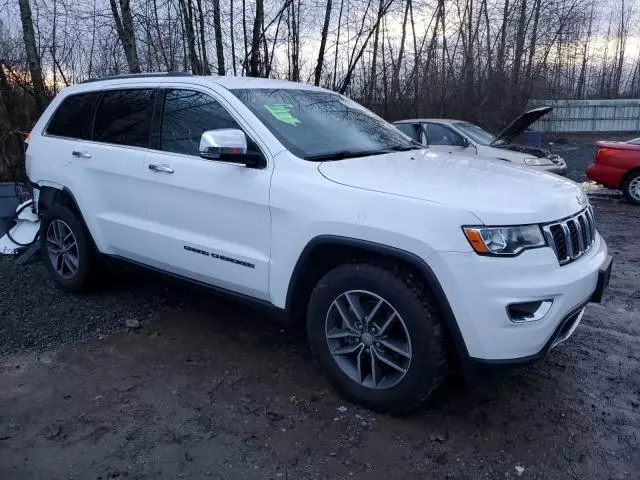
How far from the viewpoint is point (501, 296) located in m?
2.60

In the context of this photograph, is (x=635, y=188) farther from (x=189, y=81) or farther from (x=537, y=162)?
(x=189, y=81)

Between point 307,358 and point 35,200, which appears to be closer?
point 307,358

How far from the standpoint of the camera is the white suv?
2676mm

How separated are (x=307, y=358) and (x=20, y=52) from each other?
894cm

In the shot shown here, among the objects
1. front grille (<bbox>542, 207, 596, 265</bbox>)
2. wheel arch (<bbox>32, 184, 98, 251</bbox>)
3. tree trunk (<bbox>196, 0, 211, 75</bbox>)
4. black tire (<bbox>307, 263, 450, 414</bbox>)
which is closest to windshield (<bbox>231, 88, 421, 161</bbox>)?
black tire (<bbox>307, 263, 450, 414</bbox>)

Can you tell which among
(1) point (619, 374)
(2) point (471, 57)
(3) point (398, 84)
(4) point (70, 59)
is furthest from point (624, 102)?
(1) point (619, 374)

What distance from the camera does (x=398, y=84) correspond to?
58.4 ft

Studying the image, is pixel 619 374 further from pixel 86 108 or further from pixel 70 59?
pixel 70 59

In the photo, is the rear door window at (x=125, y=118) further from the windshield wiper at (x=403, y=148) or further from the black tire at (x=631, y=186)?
the black tire at (x=631, y=186)

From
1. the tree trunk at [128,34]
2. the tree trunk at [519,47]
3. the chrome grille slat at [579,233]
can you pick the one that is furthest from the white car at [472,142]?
the tree trunk at [519,47]

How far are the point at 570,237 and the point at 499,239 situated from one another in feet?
1.77

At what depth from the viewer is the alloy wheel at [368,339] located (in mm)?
2988

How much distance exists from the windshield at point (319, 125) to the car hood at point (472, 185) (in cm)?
23

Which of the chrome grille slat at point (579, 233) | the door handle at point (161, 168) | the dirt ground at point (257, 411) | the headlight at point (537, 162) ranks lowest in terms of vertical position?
the dirt ground at point (257, 411)
